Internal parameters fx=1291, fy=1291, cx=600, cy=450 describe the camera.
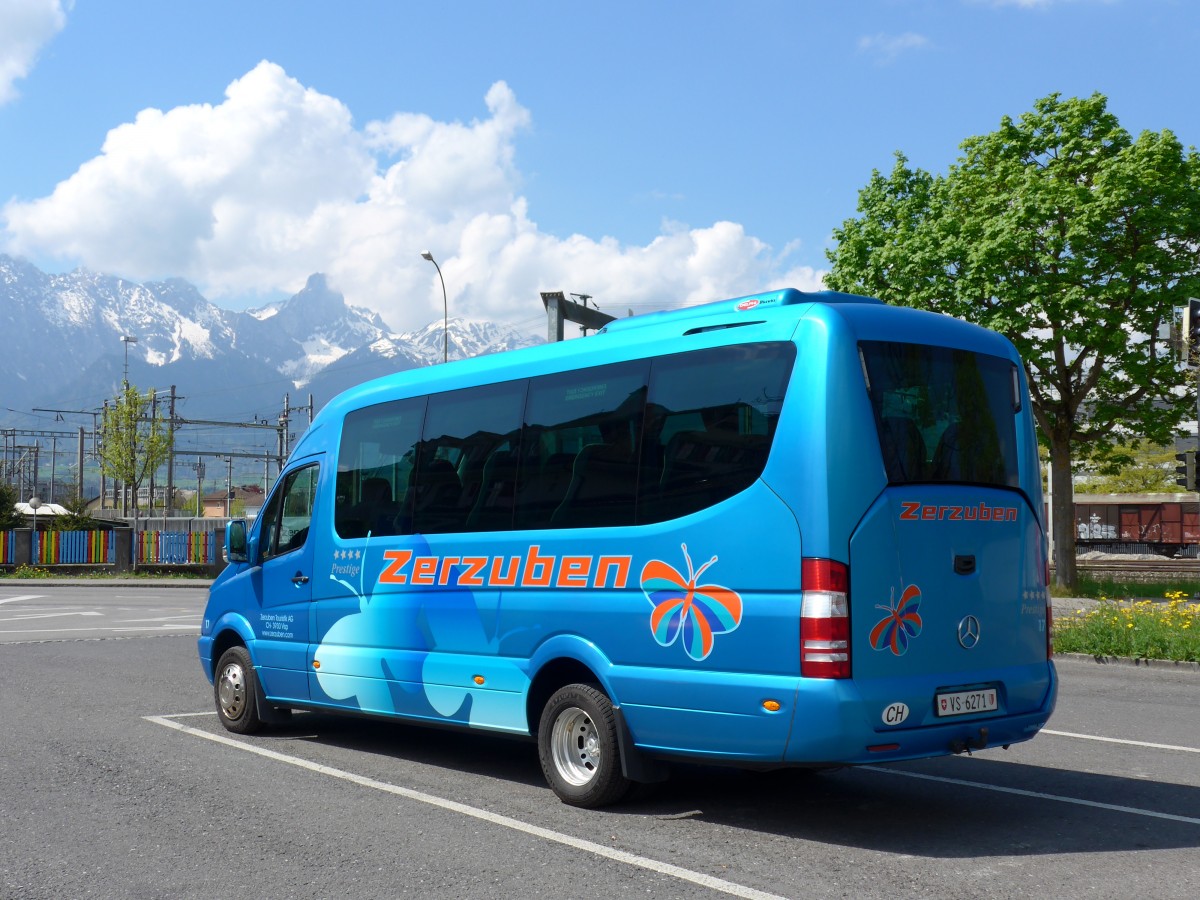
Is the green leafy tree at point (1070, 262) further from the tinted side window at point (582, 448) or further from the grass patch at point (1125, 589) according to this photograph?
the tinted side window at point (582, 448)

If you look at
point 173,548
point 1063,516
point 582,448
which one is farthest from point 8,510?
point 582,448

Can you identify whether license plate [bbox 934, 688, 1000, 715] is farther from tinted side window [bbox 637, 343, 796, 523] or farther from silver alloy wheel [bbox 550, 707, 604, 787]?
silver alloy wheel [bbox 550, 707, 604, 787]

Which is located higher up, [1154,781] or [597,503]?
[597,503]

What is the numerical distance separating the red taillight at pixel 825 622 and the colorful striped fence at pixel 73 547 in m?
40.4

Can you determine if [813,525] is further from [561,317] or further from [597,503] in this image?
[561,317]

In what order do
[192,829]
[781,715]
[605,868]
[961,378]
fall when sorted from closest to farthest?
[605,868]
[781,715]
[192,829]
[961,378]

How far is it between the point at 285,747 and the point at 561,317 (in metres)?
15.4

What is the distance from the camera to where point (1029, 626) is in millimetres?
7168

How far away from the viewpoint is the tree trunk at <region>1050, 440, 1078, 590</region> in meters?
28.9

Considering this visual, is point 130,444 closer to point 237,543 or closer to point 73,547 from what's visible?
point 73,547

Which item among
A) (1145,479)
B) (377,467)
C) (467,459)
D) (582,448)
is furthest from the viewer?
(1145,479)

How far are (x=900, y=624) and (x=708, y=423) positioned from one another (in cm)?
147

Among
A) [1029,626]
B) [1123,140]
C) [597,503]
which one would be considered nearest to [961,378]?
[1029,626]

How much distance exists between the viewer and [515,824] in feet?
22.5
